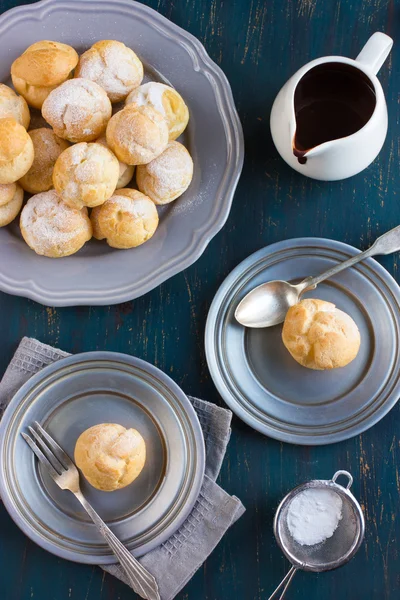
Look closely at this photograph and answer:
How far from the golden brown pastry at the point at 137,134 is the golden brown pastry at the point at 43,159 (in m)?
0.12

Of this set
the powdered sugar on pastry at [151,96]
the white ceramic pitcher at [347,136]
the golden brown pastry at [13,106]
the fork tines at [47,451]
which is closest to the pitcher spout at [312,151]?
the white ceramic pitcher at [347,136]

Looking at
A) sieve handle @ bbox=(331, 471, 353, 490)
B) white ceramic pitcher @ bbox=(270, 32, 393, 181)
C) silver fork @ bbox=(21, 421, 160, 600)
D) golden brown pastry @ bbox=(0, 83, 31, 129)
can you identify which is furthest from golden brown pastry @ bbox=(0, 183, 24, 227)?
sieve handle @ bbox=(331, 471, 353, 490)

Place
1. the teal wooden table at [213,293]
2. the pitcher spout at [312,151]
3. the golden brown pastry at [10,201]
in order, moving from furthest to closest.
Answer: the teal wooden table at [213,293], the golden brown pastry at [10,201], the pitcher spout at [312,151]

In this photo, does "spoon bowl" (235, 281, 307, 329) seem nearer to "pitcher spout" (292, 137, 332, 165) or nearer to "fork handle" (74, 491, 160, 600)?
"pitcher spout" (292, 137, 332, 165)

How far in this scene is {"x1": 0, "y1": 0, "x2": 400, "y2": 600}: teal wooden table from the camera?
1.37m

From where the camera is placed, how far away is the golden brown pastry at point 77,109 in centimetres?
124

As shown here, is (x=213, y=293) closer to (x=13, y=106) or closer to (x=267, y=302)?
(x=267, y=302)

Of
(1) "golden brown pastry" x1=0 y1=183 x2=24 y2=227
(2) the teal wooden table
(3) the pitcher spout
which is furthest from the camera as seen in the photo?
(2) the teal wooden table

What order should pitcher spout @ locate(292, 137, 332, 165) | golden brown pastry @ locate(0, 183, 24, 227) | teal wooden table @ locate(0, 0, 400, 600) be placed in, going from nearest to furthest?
pitcher spout @ locate(292, 137, 332, 165) → golden brown pastry @ locate(0, 183, 24, 227) → teal wooden table @ locate(0, 0, 400, 600)

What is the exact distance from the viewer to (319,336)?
1.28 m

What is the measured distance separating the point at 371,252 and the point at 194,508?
611 mm

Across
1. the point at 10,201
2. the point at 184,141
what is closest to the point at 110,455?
the point at 10,201

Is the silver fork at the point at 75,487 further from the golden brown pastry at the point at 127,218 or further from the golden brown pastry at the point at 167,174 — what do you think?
the golden brown pastry at the point at 167,174

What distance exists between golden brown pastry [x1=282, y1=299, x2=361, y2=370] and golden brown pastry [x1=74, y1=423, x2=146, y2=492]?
13.9 inches
